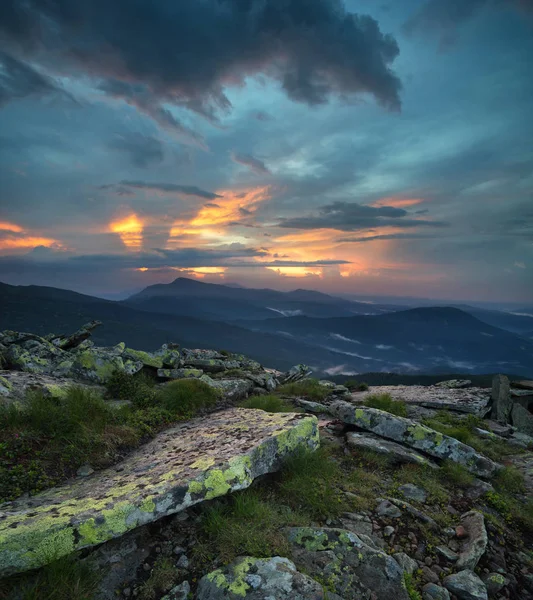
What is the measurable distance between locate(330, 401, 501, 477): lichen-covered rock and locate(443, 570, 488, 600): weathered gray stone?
13.9ft

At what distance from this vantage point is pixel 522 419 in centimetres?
1554

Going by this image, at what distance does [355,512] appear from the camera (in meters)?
6.51

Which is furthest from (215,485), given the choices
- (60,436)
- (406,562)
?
(60,436)

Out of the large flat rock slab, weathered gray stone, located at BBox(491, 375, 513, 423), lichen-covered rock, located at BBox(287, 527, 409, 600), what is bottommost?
weathered gray stone, located at BBox(491, 375, 513, 423)

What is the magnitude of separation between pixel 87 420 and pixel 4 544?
13.4ft

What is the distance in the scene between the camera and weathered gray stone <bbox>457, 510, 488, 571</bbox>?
5.71 meters

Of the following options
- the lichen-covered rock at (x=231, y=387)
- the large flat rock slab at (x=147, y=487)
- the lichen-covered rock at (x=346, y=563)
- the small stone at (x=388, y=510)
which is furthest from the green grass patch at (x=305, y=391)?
the lichen-covered rock at (x=346, y=563)

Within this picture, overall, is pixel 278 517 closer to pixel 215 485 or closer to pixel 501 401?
pixel 215 485

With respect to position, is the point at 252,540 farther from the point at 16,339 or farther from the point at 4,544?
the point at 16,339

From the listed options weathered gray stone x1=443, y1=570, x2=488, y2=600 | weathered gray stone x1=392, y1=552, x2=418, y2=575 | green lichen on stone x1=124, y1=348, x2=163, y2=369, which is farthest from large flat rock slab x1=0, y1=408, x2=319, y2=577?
green lichen on stone x1=124, y1=348, x2=163, y2=369

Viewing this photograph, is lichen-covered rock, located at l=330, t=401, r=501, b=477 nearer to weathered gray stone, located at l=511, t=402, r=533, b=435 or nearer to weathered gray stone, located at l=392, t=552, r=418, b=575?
weathered gray stone, located at l=392, t=552, r=418, b=575

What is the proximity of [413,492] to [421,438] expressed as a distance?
2.40 meters

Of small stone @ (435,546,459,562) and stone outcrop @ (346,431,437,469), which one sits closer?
small stone @ (435,546,459,562)

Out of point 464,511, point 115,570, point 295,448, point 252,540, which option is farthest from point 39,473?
point 464,511
